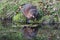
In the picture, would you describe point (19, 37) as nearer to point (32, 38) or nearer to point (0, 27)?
point (32, 38)

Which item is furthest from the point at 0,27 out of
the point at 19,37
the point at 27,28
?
the point at 19,37

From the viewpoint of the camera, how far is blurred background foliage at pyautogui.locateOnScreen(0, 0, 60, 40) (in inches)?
497

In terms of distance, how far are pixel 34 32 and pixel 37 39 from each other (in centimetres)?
150

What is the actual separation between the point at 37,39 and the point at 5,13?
17.8 feet

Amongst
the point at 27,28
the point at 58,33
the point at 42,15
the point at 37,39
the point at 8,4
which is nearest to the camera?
the point at 37,39

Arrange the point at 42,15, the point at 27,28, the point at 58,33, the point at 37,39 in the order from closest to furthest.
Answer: the point at 37,39
the point at 58,33
the point at 27,28
the point at 42,15

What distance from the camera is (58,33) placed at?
12930mm

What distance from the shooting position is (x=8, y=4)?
17.2 metres

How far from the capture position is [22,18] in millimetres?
15758

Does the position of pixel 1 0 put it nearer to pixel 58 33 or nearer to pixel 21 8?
pixel 21 8

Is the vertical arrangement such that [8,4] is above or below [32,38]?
above

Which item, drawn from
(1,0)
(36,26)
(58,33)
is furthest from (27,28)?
(1,0)

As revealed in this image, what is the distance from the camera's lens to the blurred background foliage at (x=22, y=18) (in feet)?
41.4

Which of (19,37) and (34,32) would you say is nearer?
(19,37)
